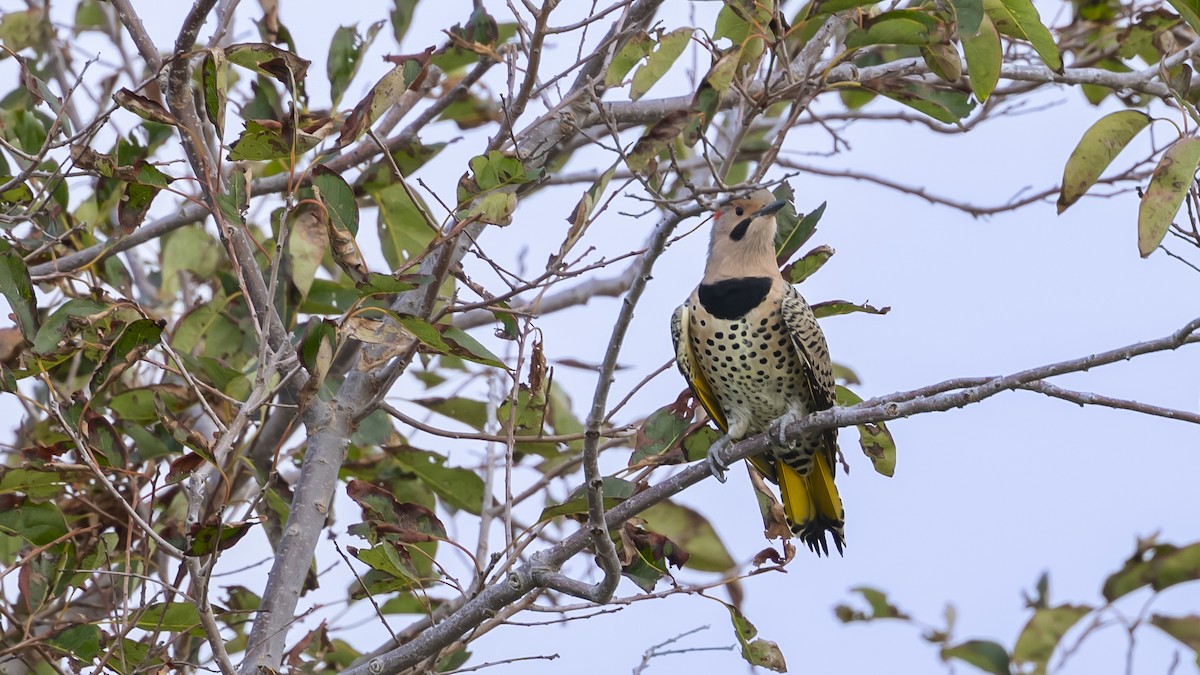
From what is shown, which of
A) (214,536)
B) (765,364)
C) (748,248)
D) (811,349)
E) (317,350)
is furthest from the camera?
(748,248)

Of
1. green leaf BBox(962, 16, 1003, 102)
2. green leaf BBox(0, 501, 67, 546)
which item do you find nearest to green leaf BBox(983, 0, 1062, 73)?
green leaf BBox(962, 16, 1003, 102)

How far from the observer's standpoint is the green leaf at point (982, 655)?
2.43 m

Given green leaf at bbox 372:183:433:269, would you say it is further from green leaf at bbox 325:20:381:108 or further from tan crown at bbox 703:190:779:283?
tan crown at bbox 703:190:779:283

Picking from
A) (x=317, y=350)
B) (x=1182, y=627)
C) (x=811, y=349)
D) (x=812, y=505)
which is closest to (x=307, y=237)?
(x=317, y=350)

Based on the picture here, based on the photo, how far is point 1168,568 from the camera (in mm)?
2404

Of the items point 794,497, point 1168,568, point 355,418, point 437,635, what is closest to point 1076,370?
point 1168,568

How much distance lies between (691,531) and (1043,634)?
0.75 metres

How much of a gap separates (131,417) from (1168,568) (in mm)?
2210

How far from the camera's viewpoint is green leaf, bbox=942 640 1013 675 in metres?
2.43

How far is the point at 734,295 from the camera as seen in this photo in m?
3.42

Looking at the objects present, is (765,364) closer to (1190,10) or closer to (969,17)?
(969,17)

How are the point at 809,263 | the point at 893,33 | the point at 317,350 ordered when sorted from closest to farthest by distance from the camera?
1. the point at 317,350
2. the point at 893,33
3. the point at 809,263

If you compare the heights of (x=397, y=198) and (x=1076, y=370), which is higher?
(x=397, y=198)

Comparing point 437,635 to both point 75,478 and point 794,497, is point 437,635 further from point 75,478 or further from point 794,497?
→ point 794,497
